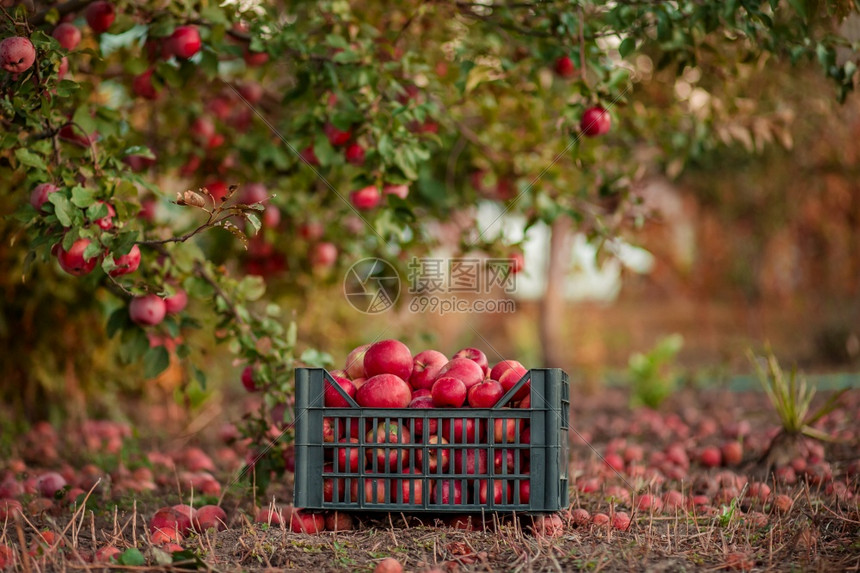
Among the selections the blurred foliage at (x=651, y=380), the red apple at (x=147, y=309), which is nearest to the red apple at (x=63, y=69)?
the red apple at (x=147, y=309)

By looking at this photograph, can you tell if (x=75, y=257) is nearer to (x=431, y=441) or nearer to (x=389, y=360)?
(x=389, y=360)

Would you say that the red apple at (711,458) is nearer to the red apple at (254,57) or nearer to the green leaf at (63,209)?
the red apple at (254,57)

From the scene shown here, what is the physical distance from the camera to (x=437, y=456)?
1857mm

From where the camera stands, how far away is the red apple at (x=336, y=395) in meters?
1.93

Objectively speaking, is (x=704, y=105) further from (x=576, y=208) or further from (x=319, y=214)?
(x=319, y=214)

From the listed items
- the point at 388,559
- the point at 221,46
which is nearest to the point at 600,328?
the point at 221,46

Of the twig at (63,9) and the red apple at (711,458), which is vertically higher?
the twig at (63,9)

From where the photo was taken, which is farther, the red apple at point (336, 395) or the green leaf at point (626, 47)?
the green leaf at point (626, 47)

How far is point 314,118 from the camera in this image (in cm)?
269

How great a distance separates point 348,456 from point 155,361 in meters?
0.94

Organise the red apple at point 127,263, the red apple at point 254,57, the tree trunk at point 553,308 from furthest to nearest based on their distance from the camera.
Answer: the tree trunk at point 553,308, the red apple at point 254,57, the red apple at point 127,263

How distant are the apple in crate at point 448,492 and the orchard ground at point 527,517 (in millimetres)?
74

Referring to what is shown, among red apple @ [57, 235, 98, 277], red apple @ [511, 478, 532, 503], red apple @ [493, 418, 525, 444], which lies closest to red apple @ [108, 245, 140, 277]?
red apple @ [57, 235, 98, 277]

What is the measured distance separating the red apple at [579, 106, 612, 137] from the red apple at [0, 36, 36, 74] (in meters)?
1.53
